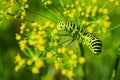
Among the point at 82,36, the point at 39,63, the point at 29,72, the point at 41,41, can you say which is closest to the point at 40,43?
the point at 41,41

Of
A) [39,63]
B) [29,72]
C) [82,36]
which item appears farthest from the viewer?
[29,72]

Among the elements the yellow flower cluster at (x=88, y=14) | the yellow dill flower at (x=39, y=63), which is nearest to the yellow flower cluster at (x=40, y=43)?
the yellow dill flower at (x=39, y=63)

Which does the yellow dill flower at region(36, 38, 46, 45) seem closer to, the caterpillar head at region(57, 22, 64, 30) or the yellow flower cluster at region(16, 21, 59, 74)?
the yellow flower cluster at region(16, 21, 59, 74)

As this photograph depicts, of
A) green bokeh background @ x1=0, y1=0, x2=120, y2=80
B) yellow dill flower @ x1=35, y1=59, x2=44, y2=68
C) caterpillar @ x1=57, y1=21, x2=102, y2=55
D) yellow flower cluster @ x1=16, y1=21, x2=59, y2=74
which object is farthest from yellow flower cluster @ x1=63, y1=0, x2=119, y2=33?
green bokeh background @ x1=0, y1=0, x2=120, y2=80

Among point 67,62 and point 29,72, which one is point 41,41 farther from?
point 29,72

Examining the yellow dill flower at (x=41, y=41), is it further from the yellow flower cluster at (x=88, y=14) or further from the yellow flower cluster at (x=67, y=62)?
the yellow flower cluster at (x=88, y=14)

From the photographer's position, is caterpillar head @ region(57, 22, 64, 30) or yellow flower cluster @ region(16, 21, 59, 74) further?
caterpillar head @ region(57, 22, 64, 30)

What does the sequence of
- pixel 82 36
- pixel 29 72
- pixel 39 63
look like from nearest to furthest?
pixel 39 63, pixel 82 36, pixel 29 72

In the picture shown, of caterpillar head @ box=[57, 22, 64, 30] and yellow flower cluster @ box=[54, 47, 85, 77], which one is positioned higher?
caterpillar head @ box=[57, 22, 64, 30]
